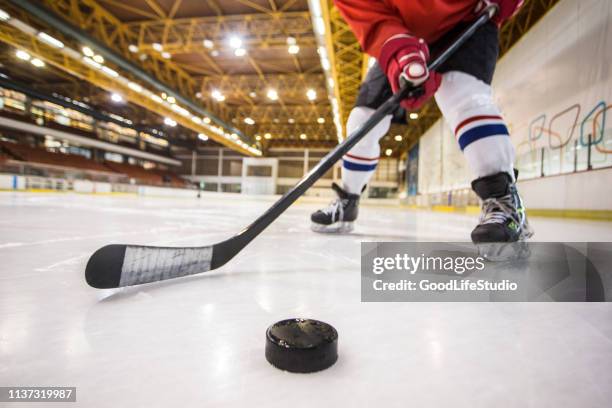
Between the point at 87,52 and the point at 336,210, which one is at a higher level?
the point at 87,52

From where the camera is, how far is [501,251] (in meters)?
0.81

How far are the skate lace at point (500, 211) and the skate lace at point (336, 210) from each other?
70cm

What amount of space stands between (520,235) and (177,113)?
13438mm

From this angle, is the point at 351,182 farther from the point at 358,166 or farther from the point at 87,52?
the point at 87,52

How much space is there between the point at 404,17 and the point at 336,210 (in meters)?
0.84

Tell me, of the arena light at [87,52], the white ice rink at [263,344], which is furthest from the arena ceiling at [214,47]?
the white ice rink at [263,344]

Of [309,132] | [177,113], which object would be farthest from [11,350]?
[309,132]

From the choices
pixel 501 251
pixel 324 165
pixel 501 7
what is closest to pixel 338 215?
pixel 324 165

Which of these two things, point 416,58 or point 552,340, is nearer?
point 552,340

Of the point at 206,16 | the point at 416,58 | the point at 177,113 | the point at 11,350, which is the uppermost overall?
the point at 206,16

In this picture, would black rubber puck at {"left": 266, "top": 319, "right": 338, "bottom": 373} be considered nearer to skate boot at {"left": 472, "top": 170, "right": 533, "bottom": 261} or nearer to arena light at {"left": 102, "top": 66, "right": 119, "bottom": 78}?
skate boot at {"left": 472, "top": 170, "right": 533, "bottom": 261}

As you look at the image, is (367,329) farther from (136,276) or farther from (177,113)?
(177,113)

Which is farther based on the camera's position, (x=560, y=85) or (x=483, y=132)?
(x=560, y=85)

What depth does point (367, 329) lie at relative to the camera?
390mm
